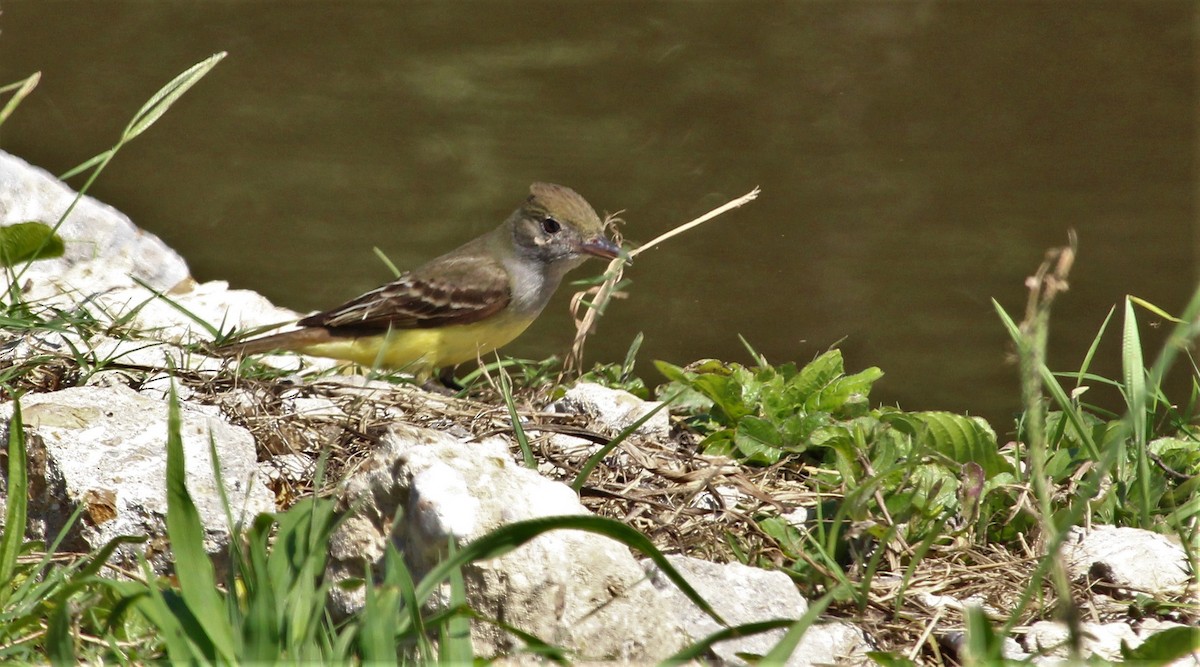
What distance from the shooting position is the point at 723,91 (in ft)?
25.6

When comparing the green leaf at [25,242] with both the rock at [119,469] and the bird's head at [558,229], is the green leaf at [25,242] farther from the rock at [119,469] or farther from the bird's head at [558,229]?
the bird's head at [558,229]

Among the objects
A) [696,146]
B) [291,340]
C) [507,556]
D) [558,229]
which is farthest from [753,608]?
[696,146]

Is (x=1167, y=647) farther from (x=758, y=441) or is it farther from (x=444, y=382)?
(x=444, y=382)

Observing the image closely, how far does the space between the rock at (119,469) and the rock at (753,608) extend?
0.99m

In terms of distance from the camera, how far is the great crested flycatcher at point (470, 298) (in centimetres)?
580

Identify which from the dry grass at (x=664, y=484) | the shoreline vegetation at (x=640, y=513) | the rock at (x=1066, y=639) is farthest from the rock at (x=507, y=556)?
the rock at (x=1066, y=639)

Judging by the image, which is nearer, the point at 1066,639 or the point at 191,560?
the point at 191,560

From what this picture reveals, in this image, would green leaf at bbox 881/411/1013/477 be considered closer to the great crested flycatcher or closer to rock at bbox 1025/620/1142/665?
rock at bbox 1025/620/1142/665

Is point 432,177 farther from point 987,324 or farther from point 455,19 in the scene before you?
point 987,324

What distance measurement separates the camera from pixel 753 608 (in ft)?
9.48

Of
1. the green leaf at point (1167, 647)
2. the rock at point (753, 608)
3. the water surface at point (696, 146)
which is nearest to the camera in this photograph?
the green leaf at point (1167, 647)

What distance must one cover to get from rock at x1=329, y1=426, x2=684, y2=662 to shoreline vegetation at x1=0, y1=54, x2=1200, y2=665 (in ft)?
0.05

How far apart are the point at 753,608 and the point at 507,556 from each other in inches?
21.2

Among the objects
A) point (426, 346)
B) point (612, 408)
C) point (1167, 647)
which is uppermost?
point (1167, 647)
